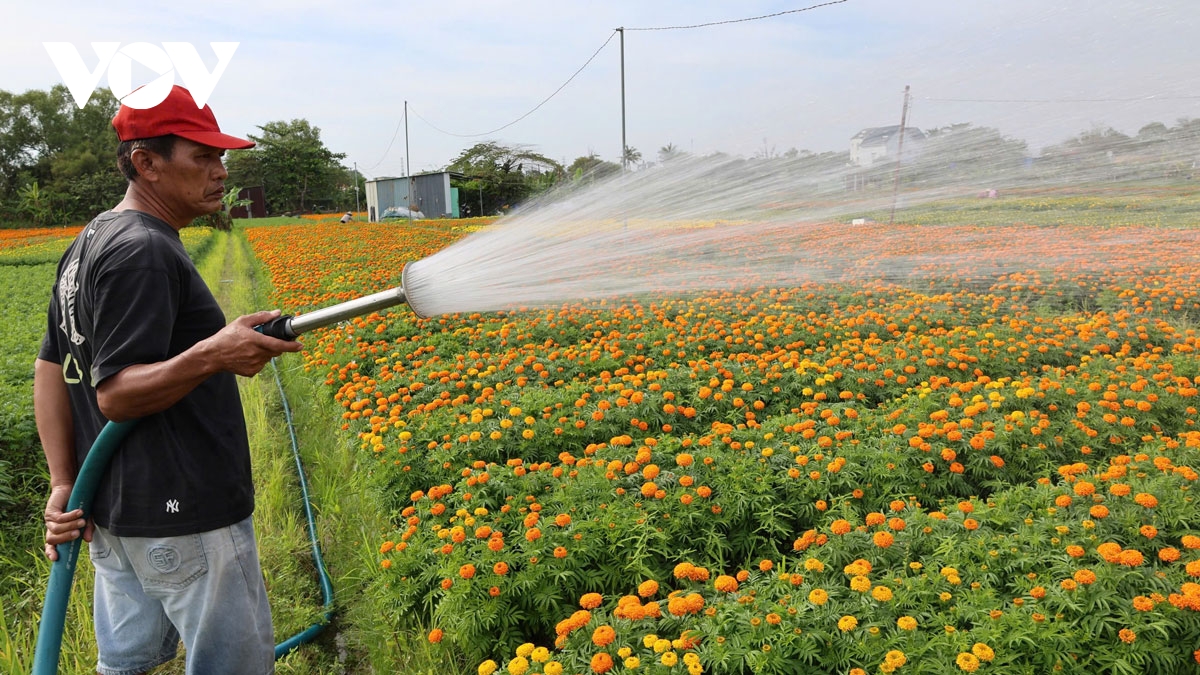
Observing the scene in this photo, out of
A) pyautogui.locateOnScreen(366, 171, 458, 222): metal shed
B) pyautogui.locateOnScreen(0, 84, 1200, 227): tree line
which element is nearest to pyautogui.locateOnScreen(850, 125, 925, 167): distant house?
pyautogui.locateOnScreen(0, 84, 1200, 227): tree line

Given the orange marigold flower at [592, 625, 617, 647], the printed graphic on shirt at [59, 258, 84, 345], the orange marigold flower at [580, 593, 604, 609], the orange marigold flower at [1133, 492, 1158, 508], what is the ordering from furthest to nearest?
the orange marigold flower at [1133, 492, 1158, 508] → the orange marigold flower at [580, 593, 604, 609] → the orange marigold flower at [592, 625, 617, 647] → the printed graphic on shirt at [59, 258, 84, 345]

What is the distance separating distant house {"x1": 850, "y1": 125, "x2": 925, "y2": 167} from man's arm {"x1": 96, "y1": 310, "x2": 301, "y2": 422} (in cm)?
206

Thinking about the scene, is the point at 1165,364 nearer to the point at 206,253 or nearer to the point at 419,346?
the point at 419,346

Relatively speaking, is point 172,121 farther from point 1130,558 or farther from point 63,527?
point 1130,558

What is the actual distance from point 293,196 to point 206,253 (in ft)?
141

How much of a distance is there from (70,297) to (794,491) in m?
2.54

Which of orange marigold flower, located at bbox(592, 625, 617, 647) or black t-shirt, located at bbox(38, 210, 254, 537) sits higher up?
black t-shirt, located at bbox(38, 210, 254, 537)

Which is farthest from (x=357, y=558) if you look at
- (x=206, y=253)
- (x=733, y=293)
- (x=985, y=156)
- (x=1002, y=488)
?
(x=206, y=253)

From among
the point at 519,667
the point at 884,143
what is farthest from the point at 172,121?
the point at 884,143

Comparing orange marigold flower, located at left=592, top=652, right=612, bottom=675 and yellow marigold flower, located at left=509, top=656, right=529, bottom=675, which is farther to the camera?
yellow marigold flower, located at left=509, top=656, right=529, bottom=675

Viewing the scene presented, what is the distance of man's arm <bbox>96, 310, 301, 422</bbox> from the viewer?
158 centimetres

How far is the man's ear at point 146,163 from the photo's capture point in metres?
1.80

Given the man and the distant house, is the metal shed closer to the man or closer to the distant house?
the distant house

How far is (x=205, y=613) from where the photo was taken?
6.14ft
